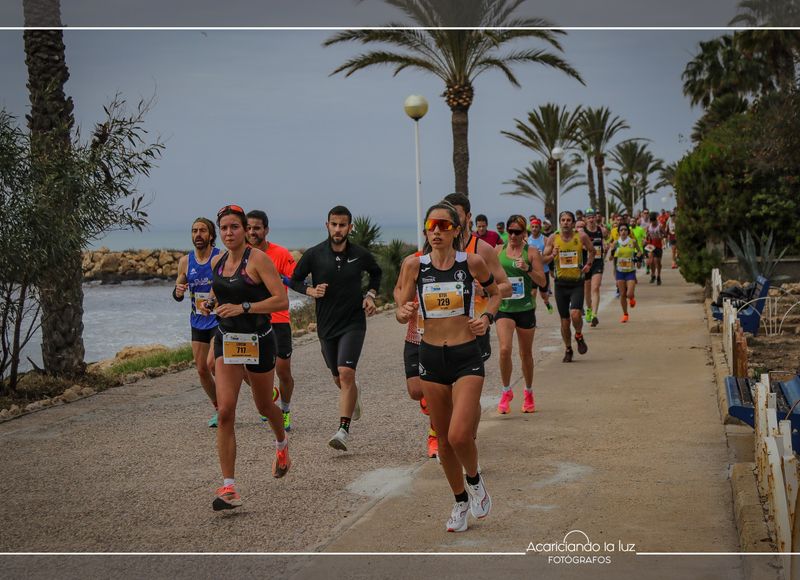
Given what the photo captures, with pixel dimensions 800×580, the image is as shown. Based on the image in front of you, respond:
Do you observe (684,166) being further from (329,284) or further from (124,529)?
(124,529)

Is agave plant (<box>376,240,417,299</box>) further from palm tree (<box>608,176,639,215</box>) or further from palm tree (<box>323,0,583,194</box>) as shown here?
palm tree (<box>608,176,639,215</box>)

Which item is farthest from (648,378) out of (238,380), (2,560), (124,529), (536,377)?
(2,560)

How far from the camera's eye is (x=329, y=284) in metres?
8.37

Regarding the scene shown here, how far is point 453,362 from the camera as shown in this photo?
594cm

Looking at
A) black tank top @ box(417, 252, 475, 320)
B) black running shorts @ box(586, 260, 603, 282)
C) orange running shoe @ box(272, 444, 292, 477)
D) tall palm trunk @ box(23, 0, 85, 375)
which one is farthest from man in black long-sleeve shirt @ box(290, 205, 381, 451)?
black running shorts @ box(586, 260, 603, 282)

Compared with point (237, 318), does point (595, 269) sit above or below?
below

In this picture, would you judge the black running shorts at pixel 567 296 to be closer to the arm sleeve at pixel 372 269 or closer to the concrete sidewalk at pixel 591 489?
the concrete sidewalk at pixel 591 489

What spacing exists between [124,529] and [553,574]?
264cm

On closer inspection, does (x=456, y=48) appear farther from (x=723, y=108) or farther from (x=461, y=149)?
(x=723, y=108)

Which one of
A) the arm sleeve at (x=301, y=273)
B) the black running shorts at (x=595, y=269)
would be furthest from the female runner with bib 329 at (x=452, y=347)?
the black running shorts at (x=595, y=269)

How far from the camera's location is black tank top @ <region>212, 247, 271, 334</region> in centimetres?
670

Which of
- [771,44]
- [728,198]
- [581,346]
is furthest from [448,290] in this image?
[771,44]

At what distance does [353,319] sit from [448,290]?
8.49 ft

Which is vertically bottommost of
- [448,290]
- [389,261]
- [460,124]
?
[389,261]
